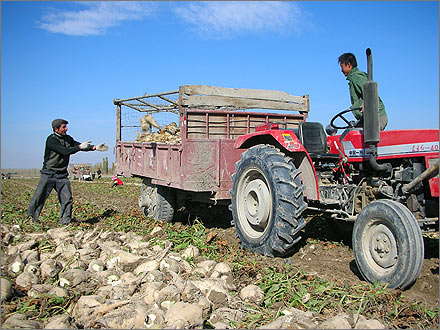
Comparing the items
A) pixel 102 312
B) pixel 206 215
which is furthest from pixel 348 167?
pixel 206 215

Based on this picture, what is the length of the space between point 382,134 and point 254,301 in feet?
7.69

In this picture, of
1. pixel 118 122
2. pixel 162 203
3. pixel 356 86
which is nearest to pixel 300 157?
pixel 356 86

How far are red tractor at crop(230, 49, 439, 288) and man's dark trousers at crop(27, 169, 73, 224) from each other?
3196mm

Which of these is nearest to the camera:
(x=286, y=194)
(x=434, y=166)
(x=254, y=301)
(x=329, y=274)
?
(x=254, y=301)

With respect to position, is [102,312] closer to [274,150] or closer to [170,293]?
[170,293]

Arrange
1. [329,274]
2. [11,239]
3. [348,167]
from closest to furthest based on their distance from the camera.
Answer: [329,274] < [348,167] < [11,239]

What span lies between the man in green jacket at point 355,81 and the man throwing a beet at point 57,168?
13.3 feet

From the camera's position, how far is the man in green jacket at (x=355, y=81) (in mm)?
4605

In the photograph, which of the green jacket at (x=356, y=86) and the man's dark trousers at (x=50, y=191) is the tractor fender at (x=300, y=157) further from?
the man's dark trousers at (x=50, y=191)

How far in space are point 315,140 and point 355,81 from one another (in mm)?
859

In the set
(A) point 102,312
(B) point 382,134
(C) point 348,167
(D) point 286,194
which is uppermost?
(B) point 382,134

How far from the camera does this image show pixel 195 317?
2922mm

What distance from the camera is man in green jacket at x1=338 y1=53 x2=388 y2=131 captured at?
461 centimetres

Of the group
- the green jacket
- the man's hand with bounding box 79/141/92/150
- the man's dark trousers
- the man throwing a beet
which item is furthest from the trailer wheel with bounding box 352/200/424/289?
the man's dark trousers
